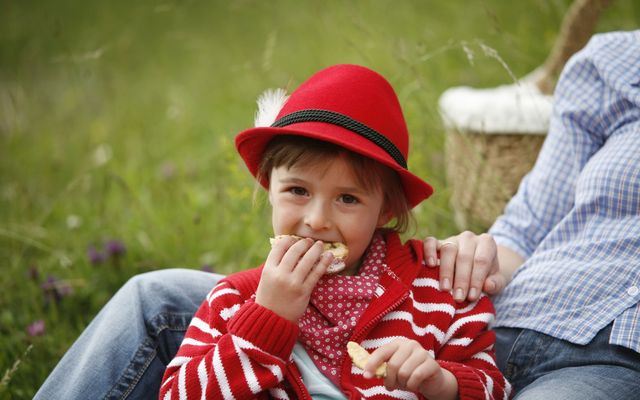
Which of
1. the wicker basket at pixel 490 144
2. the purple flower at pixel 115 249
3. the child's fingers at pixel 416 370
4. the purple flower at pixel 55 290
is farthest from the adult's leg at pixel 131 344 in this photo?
the wicker basket at pixel 490 144

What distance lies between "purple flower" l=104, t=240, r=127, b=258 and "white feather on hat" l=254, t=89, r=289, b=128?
1343 millimetres

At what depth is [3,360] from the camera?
7.30ft

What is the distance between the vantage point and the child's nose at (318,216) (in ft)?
4.77

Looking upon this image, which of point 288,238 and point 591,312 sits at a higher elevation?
point 288,238

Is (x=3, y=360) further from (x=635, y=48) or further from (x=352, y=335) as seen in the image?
(x=635, y=48)

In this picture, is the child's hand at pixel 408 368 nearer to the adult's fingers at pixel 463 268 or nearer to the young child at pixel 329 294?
the young child at pixel 329 294

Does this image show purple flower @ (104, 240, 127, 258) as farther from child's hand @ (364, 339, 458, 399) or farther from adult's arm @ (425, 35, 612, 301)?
child's hand @ (364, 339, 458, 399)

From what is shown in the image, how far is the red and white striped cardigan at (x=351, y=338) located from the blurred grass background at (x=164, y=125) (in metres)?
0.64

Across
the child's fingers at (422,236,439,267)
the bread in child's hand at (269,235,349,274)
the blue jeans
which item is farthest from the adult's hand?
the bread in child's hand at (269,235,349,274)

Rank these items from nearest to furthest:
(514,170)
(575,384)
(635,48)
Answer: (575,384)
(635,48)
(514,170)

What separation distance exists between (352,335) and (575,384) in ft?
1.64

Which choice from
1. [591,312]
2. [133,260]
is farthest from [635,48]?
[133,260]

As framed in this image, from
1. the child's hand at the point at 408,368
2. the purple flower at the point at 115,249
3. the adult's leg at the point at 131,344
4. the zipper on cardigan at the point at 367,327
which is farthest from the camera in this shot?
the purple flower at the point at 115,249

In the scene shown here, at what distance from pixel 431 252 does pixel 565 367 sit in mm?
427
